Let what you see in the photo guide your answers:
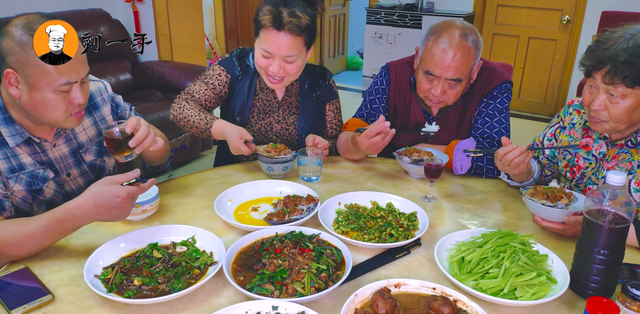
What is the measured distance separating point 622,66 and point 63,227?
206 cm

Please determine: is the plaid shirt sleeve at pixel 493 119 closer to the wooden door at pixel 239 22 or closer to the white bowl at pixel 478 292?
the white bowl at pixel 478 292

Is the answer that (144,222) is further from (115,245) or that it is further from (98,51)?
(98,51)

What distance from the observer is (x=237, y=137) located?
2.03m

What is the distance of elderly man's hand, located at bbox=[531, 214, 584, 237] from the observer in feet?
5.07

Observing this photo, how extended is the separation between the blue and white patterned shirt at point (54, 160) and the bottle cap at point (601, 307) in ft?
6.00

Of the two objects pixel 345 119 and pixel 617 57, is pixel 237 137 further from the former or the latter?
pixel 345 119

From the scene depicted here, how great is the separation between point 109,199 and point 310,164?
2.91ft

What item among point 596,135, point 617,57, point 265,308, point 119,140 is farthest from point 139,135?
point 596,135

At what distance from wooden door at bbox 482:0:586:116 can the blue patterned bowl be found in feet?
17.1

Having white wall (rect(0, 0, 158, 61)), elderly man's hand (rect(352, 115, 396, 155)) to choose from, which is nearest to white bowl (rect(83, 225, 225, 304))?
elderly man's hand (rect(352, 115, 396, 155))

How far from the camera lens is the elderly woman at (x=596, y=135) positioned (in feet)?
5.22

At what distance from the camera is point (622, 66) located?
1580 mm

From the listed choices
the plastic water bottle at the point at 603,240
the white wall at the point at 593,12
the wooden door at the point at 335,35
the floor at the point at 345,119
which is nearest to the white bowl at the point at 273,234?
the plastic water bottle at the point at 603,240

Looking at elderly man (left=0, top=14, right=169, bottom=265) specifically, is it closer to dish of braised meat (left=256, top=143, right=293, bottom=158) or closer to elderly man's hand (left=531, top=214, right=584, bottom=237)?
dish of braised meat (left=256, top=143, right=293, bottom=158)
